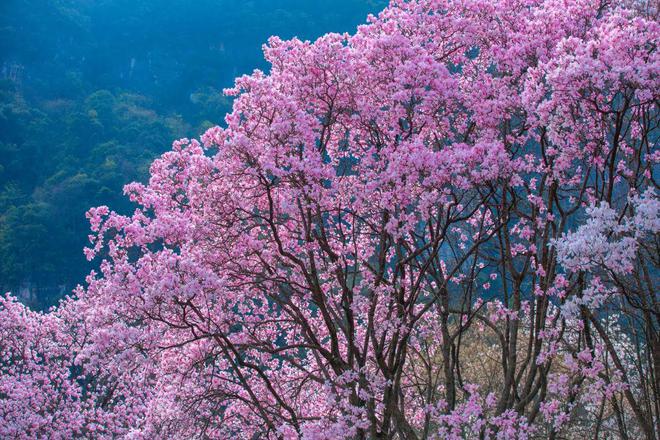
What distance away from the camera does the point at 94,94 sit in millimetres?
90375

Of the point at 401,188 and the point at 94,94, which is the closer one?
the point at 401,188

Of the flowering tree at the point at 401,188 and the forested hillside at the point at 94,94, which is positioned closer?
the flowering tree at the point at 401,188

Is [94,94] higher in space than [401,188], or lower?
higher

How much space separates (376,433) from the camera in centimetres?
958

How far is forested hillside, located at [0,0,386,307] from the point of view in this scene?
224ft

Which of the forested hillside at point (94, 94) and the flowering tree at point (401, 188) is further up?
the forested hillside at point (94, 94)

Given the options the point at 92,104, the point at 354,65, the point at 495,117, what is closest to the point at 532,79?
the point at 495,117

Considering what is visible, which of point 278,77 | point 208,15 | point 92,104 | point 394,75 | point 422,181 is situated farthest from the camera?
point 208,15

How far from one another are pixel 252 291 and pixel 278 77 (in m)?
3.58

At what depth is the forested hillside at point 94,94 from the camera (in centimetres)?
6819

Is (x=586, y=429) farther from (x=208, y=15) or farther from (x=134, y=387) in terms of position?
(x=208, y=15)

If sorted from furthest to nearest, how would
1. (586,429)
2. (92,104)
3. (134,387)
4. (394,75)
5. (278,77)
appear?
1. (92,104)
2. (134,387)
3. (586,429)
4. (278,77)
5. (394,75)

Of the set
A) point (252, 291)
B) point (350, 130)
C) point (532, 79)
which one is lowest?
point (252, 291)

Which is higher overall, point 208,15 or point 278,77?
point 208,15
